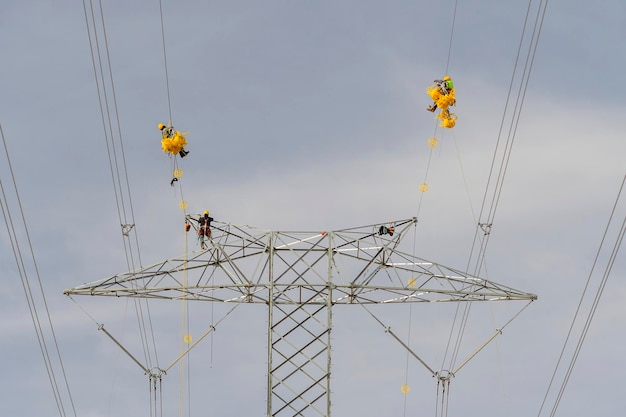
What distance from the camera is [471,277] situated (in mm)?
76125

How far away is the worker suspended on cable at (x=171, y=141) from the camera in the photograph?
7625cm

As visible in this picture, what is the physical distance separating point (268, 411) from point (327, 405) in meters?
2.61

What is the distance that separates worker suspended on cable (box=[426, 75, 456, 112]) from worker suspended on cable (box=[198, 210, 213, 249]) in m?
11.1

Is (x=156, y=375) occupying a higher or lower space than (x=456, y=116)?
lower

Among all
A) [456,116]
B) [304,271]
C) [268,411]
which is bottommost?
[268,411]

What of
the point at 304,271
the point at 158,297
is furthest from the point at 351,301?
the point at 158,297

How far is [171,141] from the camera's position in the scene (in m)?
76.2

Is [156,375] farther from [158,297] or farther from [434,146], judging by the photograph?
[434,146]

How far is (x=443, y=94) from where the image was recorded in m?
75.7

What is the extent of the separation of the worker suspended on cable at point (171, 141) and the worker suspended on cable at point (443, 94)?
11.0 m

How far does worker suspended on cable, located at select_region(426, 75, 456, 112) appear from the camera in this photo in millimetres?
75625

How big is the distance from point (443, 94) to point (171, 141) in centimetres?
1211

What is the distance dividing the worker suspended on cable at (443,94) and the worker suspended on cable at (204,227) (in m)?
11.1

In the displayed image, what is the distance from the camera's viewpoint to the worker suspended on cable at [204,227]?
7762 cm
